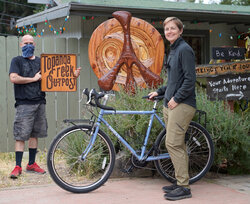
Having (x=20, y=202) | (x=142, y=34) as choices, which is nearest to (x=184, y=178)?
(x=20, y=202)

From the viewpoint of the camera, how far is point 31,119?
225 inches

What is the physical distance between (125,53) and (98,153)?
2.10 m

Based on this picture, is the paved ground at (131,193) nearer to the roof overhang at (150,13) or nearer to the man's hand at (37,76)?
the man's hand at (37,76)

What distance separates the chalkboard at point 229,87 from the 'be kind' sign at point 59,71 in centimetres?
205

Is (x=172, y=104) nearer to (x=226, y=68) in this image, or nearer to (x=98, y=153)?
(x=98, y=153)

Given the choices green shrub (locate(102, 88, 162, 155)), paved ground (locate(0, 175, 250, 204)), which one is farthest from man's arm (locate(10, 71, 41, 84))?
paved ground (locate(0, 175, 250, 204))

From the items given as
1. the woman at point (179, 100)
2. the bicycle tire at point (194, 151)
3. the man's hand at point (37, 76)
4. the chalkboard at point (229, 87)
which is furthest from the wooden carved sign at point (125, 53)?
the woman at point (179, 100)

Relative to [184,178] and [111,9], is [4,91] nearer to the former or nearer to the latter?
[111,9]

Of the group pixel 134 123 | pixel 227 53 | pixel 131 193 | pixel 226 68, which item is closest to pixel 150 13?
pixel 227 53

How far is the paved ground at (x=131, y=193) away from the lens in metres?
4.45

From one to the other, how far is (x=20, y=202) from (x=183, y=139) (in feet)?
6.17

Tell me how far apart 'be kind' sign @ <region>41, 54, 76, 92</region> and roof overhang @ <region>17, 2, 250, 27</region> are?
5.45ft

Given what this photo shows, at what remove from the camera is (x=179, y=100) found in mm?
4480

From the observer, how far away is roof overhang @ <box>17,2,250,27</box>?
7.44m
